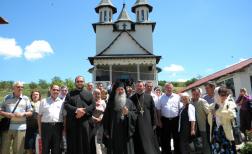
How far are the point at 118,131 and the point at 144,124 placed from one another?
753 mm

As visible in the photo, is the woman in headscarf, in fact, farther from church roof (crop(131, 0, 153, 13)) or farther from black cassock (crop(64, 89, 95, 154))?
church roof (crop(131, 0, 153, 13))

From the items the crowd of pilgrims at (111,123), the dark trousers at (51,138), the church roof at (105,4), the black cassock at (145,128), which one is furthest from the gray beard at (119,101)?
the church roof at (105,4)

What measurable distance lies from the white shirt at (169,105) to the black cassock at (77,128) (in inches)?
82.5

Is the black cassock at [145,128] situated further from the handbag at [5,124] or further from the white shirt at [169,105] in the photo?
the handbag at [5,124]

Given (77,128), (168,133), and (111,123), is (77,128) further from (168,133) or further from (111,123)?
(168,133)

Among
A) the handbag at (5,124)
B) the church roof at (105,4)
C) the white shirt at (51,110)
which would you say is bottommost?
the handbag at (5,124)

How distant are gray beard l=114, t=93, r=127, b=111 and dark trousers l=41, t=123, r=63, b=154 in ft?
4.97

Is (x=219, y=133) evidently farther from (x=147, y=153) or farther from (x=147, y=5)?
(x=147, y=5)

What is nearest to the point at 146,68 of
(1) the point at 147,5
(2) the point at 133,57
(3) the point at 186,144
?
(2) the point at 133,57

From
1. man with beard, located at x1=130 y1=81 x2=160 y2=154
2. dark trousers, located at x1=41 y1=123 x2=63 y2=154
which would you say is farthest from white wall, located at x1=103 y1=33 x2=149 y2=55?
dark trousers, located at x1=41 y1=123 x2=63 y2=154

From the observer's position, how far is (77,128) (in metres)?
6.52

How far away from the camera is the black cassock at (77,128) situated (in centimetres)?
647

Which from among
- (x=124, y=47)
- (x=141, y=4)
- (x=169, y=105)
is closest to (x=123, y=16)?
(x=141, y=4)

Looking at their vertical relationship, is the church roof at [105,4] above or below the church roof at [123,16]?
above
